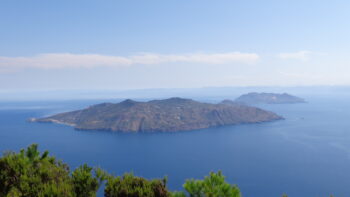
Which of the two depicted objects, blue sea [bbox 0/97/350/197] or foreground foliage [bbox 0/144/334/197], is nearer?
foreground foliage [bbox 0/144/334/197]

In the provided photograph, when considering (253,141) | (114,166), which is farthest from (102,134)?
(253,141)

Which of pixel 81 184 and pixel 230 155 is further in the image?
pixel 230 155

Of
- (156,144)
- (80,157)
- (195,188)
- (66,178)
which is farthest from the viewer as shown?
(156,144)

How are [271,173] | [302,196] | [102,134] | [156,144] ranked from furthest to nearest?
[102,134] → [156,144] → [271,173] → [302,196]

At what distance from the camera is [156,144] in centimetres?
16562

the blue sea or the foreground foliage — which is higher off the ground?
the foreground foliage

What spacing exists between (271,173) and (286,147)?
168 ft

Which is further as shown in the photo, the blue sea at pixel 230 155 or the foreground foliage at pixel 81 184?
the blue sea at pixel 230 155

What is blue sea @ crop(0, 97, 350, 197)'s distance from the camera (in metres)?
95.4

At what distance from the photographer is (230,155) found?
137 meters

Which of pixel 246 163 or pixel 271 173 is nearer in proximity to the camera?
pixel 271 173

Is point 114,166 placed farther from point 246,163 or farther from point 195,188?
point 195,188

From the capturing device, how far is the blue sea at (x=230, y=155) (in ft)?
313

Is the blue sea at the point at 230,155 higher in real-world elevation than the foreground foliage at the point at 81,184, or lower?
lower
